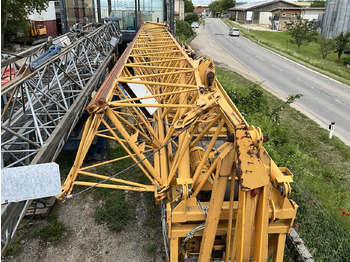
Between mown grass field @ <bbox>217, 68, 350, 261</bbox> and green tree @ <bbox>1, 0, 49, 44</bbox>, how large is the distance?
26.2 m

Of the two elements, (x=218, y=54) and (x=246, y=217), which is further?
(x=218, y=54)

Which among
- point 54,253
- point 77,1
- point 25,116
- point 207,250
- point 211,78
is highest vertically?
point 77,1

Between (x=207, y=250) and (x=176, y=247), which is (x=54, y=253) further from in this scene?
(x=207, y=250)

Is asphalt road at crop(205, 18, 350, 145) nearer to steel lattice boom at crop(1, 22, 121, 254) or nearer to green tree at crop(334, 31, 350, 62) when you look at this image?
green tree at crop(334, 31, 350, 62)

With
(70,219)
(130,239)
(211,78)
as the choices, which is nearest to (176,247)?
(130,239)

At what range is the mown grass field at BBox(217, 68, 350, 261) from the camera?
7.87 metres

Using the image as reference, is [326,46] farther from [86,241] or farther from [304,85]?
[86,241]

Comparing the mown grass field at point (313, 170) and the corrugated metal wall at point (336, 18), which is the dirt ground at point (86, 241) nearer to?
the mown grass field at point (313, 170)

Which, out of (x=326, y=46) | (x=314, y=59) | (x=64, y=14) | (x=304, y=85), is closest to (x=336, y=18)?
(x=326, y=46)

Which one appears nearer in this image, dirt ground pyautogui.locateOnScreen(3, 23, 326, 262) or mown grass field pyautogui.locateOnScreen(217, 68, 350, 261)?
mown grass field pyautogui.locateOnScreen(217, 68, 350, 261)

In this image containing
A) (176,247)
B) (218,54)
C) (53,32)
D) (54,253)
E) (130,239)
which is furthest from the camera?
(53,32)

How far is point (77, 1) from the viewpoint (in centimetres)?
2222

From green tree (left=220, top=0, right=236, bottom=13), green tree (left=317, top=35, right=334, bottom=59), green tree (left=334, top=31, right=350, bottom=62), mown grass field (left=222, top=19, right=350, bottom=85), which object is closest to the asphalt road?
mown grass field (left=222, top=19, right=350, bottom=85)

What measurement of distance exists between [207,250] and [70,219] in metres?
5.70
